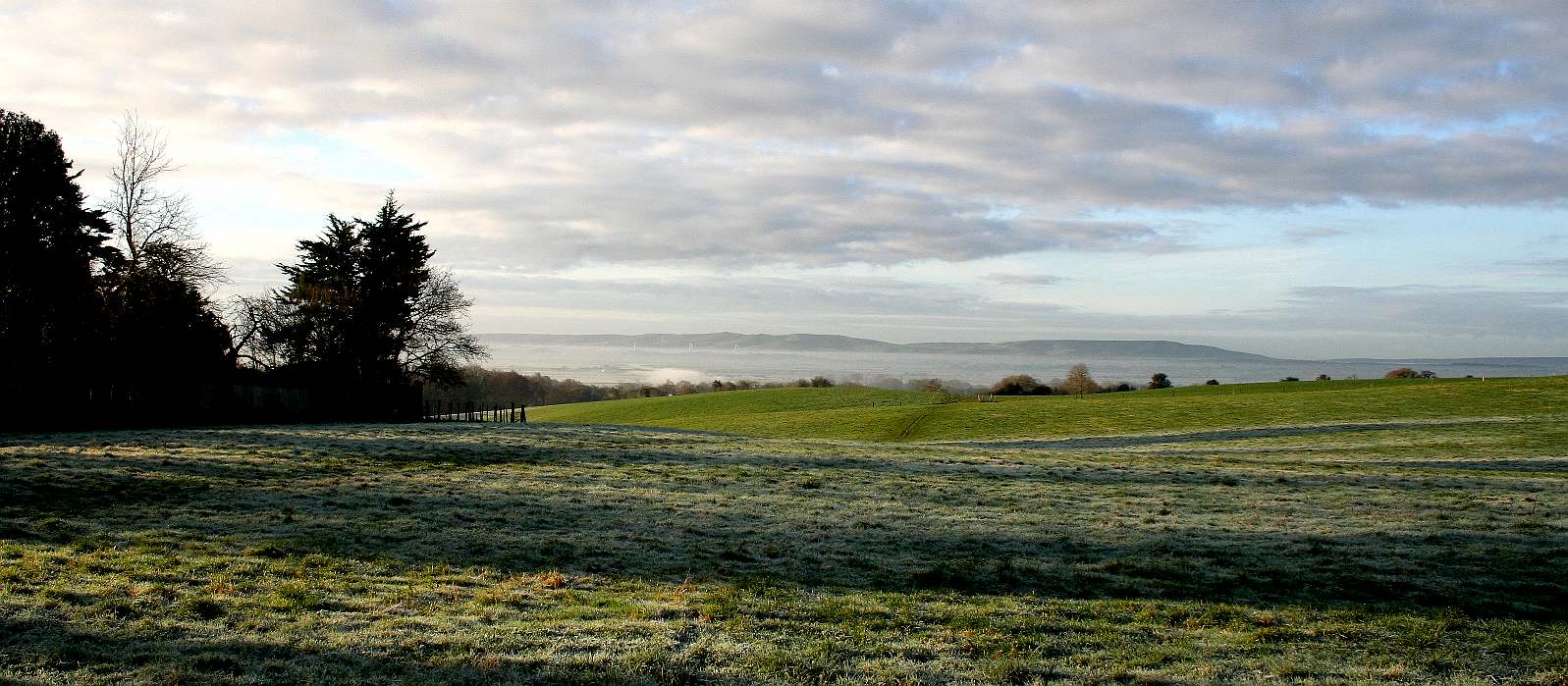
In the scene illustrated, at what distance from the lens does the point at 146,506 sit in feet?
44.4

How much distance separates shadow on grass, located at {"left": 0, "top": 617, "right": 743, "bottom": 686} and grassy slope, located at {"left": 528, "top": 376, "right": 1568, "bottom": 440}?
38238mm

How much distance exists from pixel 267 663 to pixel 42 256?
126ft

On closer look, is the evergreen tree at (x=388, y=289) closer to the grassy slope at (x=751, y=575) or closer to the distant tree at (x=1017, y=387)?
the grassy slope at (x=751, y=575)

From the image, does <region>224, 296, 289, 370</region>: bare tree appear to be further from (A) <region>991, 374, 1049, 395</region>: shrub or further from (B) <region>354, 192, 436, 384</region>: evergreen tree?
(A) <region>991, 374, 1049, 395</region>: shrub

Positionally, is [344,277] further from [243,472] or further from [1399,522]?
[1399,522]

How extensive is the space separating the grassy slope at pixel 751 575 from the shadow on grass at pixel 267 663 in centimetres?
3

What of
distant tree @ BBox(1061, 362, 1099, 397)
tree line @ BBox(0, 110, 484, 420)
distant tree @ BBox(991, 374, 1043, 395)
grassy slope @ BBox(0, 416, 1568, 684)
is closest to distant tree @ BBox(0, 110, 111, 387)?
tree line @ BBox(0, 110, 484, 420)

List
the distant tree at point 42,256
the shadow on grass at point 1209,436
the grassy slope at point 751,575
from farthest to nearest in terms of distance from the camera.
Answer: the shadow on grass at point 1209,436 → the distant tree at point 42,256 → the grassy slope at point 751,575

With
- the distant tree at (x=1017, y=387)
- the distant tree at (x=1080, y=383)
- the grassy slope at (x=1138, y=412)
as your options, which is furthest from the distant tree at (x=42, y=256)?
the distant tree at (x=1080, y=383)

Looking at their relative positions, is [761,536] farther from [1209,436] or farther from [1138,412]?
[1138,412]

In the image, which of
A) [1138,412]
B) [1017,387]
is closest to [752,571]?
[1138,412]

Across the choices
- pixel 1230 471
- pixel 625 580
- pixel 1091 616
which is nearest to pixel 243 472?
pixel 625 580

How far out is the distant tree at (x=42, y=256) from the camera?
34875 millimetres

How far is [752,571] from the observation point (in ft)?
34.4
